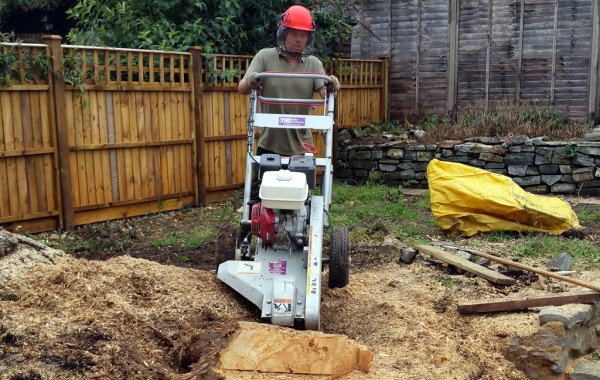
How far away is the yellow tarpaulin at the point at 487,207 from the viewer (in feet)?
23.3

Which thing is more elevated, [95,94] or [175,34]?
[175,34]

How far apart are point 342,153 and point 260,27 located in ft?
8.92

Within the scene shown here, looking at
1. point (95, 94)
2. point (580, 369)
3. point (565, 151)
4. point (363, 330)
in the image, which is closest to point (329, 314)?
point (363, 330)

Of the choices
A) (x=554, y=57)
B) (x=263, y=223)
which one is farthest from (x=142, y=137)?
(x=554, y=57)

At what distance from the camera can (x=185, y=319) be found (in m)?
4.19

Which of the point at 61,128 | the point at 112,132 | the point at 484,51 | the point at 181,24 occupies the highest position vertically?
the point at 181,24

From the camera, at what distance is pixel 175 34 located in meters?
9.44

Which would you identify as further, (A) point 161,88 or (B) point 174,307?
(A) point 161,88

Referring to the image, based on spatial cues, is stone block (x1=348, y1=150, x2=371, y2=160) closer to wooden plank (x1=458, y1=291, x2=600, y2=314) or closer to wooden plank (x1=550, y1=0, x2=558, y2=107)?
wooden plank (x1=550, y1=0, x2=558, y2=107)

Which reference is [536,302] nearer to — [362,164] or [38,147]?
[38,147]

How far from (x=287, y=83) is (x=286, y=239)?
4.48 ft

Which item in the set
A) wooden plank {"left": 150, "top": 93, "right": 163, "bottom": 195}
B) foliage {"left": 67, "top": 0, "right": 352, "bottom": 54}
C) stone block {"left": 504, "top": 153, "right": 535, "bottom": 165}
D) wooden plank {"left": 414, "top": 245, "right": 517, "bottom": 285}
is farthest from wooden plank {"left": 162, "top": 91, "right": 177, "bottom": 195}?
stone block {"left": 504, "top": 153, "right": 535, "bottom": 165}

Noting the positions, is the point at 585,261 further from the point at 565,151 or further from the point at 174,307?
the point at 565,151

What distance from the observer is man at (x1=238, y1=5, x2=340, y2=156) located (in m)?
5.08
